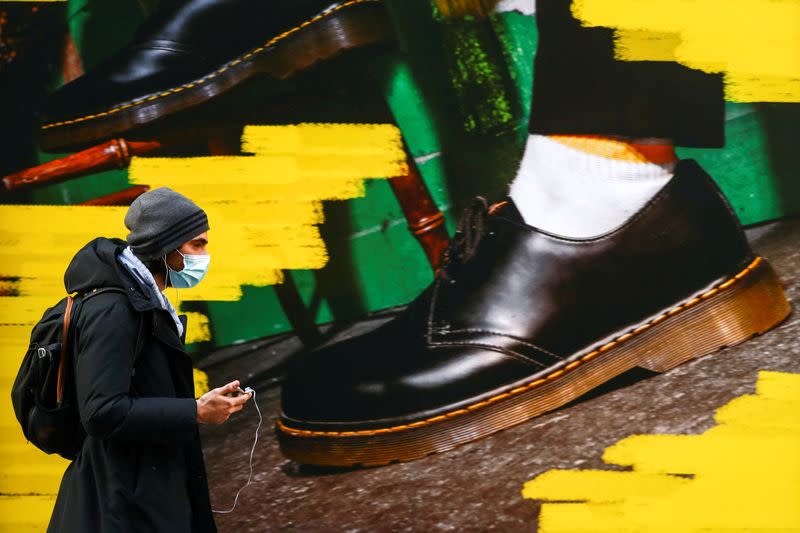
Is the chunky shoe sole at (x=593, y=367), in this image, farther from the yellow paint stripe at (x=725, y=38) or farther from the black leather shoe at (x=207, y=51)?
the black leather shoe at (x=207, y=51)

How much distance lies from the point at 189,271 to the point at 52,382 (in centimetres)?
24

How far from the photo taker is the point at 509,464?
1461mm

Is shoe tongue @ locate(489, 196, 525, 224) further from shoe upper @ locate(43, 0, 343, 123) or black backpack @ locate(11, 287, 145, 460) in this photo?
black backpack @ locate(11, 287, 145, 460)

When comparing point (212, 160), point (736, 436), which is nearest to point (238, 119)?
point (212, 160)

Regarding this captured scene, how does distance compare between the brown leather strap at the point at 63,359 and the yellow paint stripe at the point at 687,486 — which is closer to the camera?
the brown leather strap at the point at 63,359

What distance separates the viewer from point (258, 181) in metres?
1.76

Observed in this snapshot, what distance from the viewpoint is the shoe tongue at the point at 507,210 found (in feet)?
5.24

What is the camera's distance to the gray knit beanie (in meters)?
1.03

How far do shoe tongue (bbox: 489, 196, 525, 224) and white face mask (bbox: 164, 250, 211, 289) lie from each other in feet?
2.29

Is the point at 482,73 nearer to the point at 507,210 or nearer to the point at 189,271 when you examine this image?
the point at 507,210

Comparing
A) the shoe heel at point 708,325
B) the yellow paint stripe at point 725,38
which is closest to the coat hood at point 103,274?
the shoe heel at point 708,325

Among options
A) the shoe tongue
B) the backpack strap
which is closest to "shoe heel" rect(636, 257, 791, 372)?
the shoe tongue

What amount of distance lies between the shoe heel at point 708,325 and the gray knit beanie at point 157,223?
3.10 ft

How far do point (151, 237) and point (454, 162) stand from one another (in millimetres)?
830
